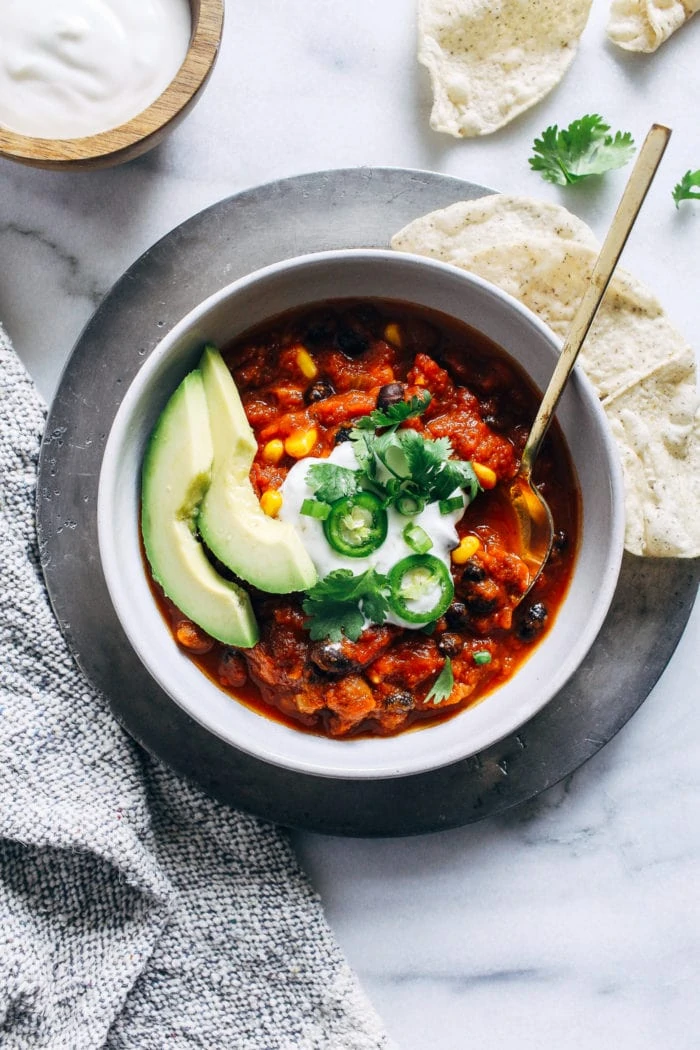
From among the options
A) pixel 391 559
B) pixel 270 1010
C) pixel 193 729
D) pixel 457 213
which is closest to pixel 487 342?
pixel 457 213

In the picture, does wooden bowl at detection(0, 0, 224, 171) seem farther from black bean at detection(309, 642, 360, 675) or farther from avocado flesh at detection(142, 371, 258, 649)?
black bean at detection(309, 642, 360, 675)

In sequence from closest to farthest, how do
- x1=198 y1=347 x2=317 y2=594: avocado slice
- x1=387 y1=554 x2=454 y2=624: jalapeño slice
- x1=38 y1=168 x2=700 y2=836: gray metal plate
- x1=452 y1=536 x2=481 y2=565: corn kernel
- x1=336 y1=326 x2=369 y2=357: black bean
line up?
x1=198 y1=347 x2=317 y2=594: avocado slice, x1=387 y1=554 x2=454 y2=624: jalapeño slice, x1=452 y1=536 x2=481 y2=565: corn kernel, x1=336 y1=326 x2=369 y2=357: black bean, x1=38 y1=168 x2=700 y2=836: gray metal plate

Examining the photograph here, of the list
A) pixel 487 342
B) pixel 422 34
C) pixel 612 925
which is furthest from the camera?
pixel 612 925

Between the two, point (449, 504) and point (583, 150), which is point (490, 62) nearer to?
point (583, 150)

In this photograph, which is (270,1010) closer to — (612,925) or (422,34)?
(612,925)

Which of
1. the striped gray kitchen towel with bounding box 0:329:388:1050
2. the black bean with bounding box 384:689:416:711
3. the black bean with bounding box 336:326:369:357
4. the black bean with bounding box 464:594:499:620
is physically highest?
the black bean with bounding box 336:326:369:357

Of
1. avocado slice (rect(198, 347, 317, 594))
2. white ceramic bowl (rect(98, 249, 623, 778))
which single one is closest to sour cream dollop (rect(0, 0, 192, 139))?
white ceramic bowl (rect(98, 249, 623, 778))

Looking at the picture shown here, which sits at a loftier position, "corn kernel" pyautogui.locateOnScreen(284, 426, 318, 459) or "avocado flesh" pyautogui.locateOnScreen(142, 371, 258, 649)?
"corn kernel" pyautogui.locateOnScreen(284, 426, 318, 459)
